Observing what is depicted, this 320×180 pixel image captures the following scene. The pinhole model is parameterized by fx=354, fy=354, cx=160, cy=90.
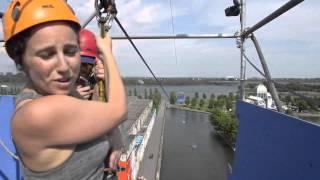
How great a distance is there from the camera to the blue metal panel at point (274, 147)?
146 centimetres

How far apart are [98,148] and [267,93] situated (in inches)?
60.8

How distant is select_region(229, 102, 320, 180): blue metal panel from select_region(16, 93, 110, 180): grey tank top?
0.87m

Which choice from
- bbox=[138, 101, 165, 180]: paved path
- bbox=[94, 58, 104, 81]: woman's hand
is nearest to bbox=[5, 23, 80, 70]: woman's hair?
bbox=[94, 58, 104, 81]: woman's hand

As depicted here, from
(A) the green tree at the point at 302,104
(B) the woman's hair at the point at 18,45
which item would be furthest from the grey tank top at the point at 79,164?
(A) the green tree at the point at 302,104

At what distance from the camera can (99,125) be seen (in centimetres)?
94

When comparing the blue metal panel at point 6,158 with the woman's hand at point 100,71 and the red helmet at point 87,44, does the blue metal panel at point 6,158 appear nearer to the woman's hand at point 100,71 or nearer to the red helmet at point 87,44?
the red helmet at point 87,44

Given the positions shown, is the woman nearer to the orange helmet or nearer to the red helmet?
the orange helmet

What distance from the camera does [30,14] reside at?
35.8 inches

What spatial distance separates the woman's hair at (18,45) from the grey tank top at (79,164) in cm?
10

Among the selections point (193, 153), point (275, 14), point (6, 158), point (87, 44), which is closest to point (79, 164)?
point (87, 44)

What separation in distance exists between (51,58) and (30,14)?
12 centimetres

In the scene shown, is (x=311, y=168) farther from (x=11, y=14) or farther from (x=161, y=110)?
(x=161, y=110)

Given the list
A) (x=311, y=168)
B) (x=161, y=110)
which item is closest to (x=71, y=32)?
(x=311, y=168)

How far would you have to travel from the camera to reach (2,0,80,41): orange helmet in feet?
2.97
